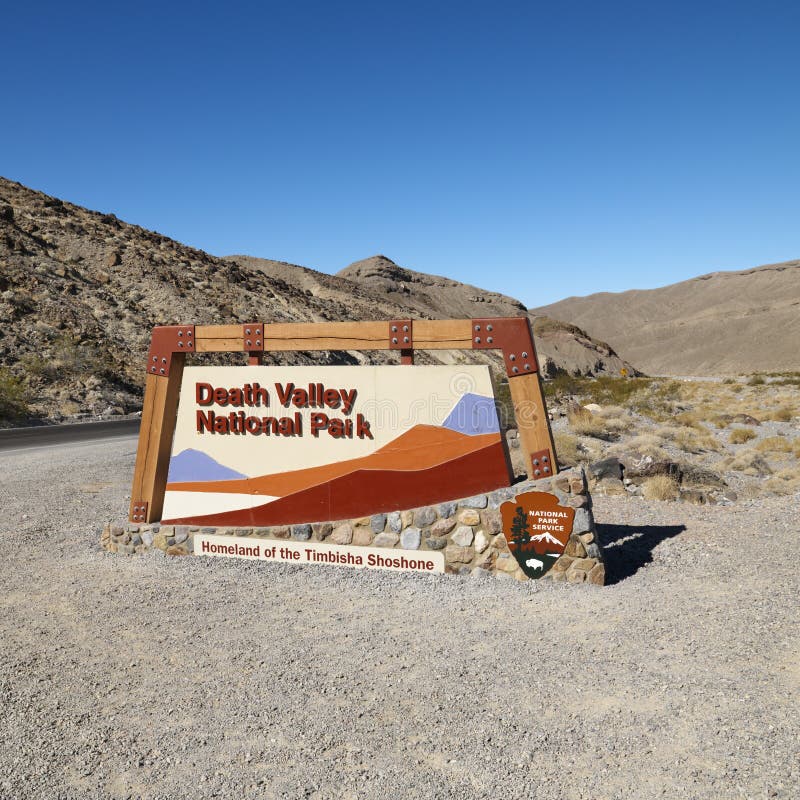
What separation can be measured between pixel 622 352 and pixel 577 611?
430ft

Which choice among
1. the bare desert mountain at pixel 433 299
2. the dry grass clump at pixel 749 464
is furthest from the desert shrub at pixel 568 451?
the bare desert mountain at pixel 433 299

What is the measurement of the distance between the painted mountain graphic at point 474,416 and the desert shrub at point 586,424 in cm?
1268

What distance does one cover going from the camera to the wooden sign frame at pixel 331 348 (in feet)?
22.8

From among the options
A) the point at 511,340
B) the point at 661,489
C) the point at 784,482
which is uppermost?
the point at 511,340

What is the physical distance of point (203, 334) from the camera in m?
8.05

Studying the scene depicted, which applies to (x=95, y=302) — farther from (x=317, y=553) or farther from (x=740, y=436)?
(x=317, y=553)

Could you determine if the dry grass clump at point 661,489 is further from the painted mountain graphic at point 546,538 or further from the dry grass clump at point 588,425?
the dry grass clump at point 588,425

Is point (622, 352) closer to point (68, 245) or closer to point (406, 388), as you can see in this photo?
point (68, 245)

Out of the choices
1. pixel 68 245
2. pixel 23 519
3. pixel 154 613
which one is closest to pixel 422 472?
pixel 154 613

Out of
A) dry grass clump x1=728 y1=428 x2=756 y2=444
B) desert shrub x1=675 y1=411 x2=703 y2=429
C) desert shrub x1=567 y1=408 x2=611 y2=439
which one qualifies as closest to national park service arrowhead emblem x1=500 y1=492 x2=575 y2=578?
desert shrub x1=567 y1=408 x2=611 y2=439

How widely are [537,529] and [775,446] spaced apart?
13326 millimetres

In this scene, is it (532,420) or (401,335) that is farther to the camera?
(401,335)

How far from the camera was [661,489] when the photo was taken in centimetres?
1120

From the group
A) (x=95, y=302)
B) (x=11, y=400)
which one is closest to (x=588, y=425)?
(x=11, y=400)
